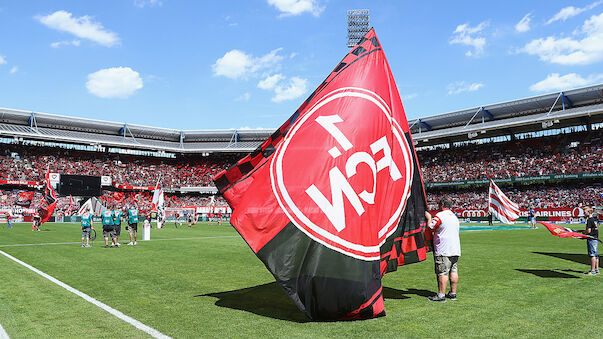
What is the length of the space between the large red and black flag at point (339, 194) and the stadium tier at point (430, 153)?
49341 millimetres

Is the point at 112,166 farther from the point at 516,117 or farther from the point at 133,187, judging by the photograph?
the point at 516,117

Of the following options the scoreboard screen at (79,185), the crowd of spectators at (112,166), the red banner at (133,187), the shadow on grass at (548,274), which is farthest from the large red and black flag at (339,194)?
the red banner at (133,187)

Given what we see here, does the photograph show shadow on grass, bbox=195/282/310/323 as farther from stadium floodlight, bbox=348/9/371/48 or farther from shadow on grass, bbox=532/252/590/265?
stadium floodlight, bbox=348/9/371/48

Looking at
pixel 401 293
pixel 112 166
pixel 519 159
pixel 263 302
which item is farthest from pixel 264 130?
pixel 263 302

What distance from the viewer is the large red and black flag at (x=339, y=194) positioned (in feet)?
19.6

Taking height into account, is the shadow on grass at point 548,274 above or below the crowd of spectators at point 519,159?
below

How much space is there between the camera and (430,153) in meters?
68.1

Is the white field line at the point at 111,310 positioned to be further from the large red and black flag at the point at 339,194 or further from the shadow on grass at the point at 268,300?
the large red and black flag at the point at 339,194

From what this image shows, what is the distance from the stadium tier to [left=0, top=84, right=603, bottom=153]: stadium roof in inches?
5.4

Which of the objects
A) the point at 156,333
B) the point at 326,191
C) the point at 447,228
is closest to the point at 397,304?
the point at 447,228

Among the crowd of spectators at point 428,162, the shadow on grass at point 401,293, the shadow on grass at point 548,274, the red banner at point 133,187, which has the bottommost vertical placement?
the shadow on grass at point 548,274

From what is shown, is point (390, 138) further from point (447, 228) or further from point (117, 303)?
point (117, 303)

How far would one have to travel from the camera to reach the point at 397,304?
285 inches

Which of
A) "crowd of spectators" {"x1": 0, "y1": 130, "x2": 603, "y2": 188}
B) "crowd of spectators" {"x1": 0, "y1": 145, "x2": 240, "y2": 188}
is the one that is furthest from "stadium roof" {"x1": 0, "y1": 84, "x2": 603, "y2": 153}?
"crowd of spectators" {"x1": 0, "y1": 145, "x2": 240, "y2": 188}
